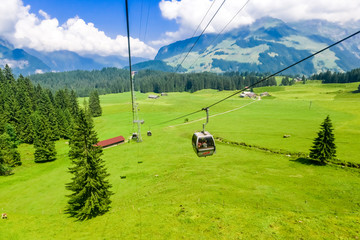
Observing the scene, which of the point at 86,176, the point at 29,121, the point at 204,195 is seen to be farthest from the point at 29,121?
the point at 204,195

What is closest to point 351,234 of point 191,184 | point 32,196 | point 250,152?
point 191,184

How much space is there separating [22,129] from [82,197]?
75.0m

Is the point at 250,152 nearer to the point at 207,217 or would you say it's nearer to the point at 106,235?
the point at 207,217

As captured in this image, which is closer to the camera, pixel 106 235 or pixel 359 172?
pixel 106 235

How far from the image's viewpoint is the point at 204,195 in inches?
1351

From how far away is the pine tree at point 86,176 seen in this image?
32.1 meters

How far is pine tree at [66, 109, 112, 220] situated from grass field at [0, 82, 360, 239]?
2118 mm

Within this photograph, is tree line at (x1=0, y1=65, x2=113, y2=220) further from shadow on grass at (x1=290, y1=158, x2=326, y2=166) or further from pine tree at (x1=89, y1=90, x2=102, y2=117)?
shadow on grass at (x1=290, y1=158, x2=326, y2=166)

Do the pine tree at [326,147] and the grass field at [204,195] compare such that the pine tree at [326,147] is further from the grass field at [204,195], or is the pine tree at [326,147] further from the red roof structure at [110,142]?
the red roof structure at [110,142]

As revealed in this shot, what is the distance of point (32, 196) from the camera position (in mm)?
42750

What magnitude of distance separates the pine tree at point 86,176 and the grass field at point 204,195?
83.4 inches

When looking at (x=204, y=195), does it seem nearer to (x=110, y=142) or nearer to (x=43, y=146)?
(x=110, y=142)

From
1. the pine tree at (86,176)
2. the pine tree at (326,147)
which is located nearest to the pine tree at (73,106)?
the pine tree at (86,176)

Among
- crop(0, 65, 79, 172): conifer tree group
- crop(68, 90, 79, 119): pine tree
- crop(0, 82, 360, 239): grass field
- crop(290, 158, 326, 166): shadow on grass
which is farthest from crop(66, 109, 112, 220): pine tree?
crop(68, 90, 79, 119): pine tree
